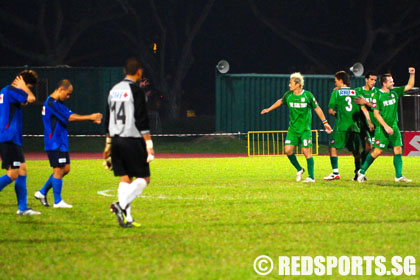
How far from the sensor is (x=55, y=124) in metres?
11.2

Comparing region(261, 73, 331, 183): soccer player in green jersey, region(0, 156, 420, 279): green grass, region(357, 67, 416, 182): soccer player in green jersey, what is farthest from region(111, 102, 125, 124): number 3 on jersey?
region(357, 67, 416, 182): soccer player in green jersey

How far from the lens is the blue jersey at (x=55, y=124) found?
437 inches

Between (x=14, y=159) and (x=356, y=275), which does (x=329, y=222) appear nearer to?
(x=356, y=275)

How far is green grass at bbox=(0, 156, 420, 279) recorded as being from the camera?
7.11 m

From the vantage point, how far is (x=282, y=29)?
160ft

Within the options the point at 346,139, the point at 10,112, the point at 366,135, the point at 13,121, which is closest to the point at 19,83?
the point at 10,112

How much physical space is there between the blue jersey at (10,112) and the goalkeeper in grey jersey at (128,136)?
177 centimetres

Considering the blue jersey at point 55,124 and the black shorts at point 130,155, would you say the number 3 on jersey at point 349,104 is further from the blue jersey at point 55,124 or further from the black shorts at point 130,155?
the black shorts at point 130,155

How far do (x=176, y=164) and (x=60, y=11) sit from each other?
77.6 feet

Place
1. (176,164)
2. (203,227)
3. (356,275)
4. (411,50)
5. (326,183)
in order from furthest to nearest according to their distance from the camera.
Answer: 1. (411,50)
2. (176,164)
3. (326,183)
4. (203,227)
5. (356,275)

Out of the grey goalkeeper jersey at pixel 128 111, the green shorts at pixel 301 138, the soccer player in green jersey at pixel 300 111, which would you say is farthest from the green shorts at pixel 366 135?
the grey goalkeeper jersey at pixel 128 111

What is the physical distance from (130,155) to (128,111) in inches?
21.0

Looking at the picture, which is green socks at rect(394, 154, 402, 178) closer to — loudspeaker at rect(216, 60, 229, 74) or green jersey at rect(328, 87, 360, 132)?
green jersey at rect(328, 87, 360, 132)

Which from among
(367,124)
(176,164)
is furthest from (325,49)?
(367,124)
